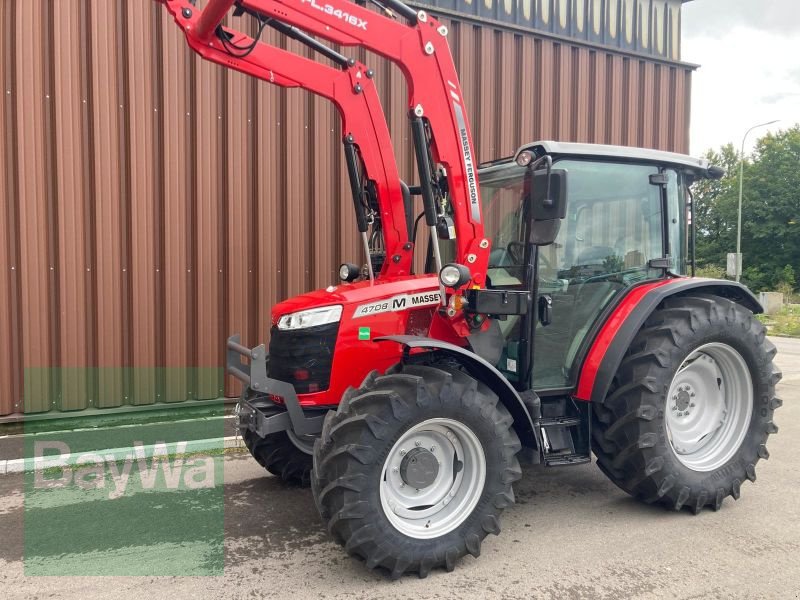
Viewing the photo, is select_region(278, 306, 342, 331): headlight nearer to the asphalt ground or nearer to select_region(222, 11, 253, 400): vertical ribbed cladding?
the asphalt ground

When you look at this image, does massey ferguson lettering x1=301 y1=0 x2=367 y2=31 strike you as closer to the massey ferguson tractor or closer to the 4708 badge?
the massey ferguson tractor

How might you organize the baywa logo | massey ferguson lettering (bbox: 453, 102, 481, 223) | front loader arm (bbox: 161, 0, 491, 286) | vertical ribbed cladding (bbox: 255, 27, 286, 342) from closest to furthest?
front loader arm (bbox: 161, 0, 491, 286) → massey ferguson lettering (bbox: 453, 102, 481, 223) → the baywa logo → vertical ribbed cladding (bbox: 255, 27, 286, 342)

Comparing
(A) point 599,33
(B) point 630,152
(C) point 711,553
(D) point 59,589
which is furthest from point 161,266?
(A) point 599,33

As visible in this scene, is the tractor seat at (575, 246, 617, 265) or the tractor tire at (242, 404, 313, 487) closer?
the tractor seat at (575, 246, 617, 265)

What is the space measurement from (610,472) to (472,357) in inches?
53.5

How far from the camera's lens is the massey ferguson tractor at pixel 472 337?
3.26 metres

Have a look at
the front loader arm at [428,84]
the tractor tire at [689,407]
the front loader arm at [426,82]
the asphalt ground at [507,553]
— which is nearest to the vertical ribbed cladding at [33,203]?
the asphalt ground at [507,553]

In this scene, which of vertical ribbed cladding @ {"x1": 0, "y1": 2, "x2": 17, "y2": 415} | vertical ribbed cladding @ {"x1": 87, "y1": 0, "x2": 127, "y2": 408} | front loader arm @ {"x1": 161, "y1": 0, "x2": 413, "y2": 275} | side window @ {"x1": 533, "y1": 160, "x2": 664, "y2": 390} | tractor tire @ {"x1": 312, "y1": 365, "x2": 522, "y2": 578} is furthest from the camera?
vertical ribbed cladding @ {"x1": 87, "y1": 0, "x2": 127, "y2": 408}

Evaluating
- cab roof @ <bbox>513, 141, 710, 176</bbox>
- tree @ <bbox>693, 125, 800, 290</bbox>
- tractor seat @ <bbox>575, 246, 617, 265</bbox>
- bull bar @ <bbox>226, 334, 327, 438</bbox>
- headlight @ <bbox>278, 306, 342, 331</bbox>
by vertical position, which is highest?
tree @ <bbox>693, 125, 800, 290</bbox>

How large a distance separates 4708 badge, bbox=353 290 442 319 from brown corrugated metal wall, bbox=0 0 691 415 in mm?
3229

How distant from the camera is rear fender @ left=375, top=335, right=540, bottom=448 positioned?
3.34m

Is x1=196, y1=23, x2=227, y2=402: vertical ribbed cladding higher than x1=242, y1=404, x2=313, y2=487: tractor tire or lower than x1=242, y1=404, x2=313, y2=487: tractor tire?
higher

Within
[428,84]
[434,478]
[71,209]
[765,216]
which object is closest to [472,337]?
[434,478]

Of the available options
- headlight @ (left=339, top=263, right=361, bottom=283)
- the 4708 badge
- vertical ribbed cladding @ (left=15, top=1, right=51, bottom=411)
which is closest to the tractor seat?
the 4708 badge
